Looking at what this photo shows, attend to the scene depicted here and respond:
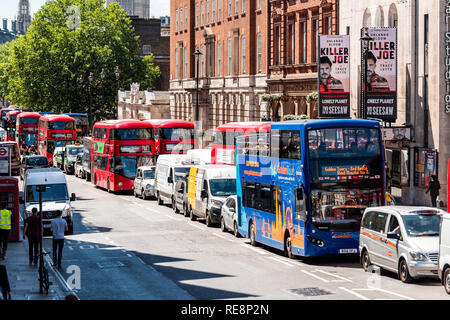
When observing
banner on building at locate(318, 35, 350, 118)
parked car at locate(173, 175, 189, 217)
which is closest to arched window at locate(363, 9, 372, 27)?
banner on building at locate(318, 35, 350, 118)

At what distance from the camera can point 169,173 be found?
44.7 m

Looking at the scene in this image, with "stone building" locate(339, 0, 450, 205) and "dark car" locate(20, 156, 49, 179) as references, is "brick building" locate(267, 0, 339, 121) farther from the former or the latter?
"dark car" locate(20, 156, 49, 179)

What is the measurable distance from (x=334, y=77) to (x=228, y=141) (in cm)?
662

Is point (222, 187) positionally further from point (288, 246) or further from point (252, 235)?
point (288, 246)

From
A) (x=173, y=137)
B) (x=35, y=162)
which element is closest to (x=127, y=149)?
(x=173, y=137)

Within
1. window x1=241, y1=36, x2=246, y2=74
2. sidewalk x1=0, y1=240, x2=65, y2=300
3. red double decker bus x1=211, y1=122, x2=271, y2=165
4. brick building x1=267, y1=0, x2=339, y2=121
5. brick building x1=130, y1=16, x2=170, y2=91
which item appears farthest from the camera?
brick building x1=130, y1=16, x2=170, y2=91

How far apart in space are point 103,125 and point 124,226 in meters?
19.7

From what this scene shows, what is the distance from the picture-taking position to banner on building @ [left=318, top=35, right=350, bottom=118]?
1736 inches

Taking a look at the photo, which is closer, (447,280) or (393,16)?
(447,280)

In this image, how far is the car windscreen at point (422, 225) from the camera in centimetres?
A: 2147

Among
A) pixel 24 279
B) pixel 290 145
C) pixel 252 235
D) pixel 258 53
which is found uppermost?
pixel 258 53

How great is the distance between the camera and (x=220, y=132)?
48.5 metres

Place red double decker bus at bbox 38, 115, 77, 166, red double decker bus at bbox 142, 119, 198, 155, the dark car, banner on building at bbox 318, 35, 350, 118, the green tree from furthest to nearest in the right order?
the green tree
red double decker bus at bbox 38, 115, 77, 166
the dark car
red double decker bus at bbox 142, 119, 198, 155
banner on building at bbox 318, 35, 350, 118

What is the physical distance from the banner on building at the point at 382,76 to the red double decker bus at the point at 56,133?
4001cm
